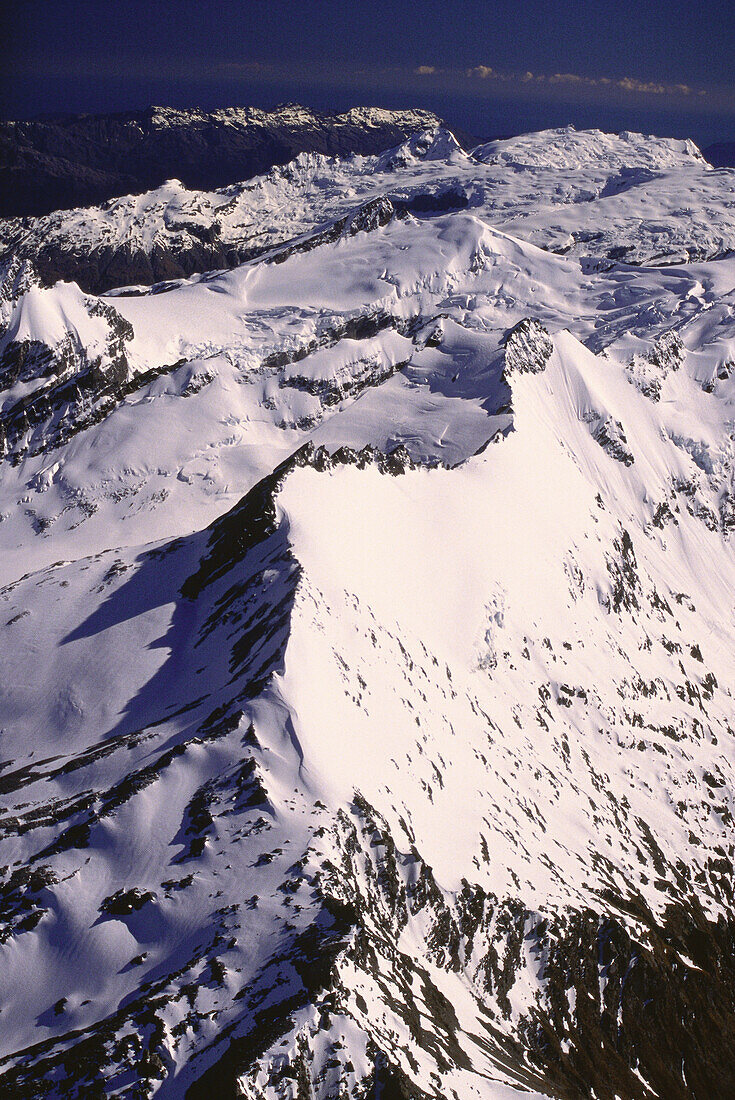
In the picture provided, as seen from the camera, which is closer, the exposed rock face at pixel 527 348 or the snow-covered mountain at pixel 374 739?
the snow-covered mountain at pixel 374 739

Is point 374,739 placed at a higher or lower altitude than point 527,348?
lower

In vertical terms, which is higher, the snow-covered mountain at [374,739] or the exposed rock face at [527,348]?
the exposed rock face at [527,348]

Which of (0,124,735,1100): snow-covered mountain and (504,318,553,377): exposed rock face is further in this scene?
(504,318,553,377): exposed rock face

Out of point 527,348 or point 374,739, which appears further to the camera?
point 527,348

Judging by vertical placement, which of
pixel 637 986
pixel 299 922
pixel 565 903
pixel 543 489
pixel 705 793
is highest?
pixel 299 922

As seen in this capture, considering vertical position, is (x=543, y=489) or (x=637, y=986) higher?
(x=543, y=489)

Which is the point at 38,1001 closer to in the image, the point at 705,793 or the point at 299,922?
the point at 299,922

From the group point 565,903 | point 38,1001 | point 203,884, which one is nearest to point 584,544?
point 565,903

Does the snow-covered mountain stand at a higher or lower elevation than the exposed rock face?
lower
